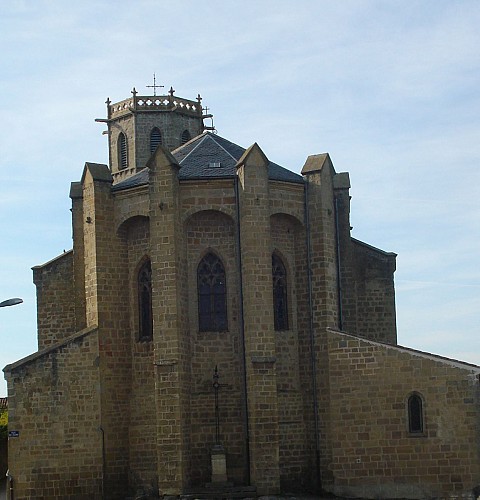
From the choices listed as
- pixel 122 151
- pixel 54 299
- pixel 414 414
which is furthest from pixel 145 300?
pixel 122 151

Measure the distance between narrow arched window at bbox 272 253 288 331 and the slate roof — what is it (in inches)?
112

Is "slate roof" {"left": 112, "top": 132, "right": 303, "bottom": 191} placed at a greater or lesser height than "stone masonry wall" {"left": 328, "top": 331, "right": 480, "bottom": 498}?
greater

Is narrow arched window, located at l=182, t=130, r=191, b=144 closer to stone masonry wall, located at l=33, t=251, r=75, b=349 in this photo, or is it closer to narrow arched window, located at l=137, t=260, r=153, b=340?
stone masonry wall, located at l=33, t=251, r=75, b=349

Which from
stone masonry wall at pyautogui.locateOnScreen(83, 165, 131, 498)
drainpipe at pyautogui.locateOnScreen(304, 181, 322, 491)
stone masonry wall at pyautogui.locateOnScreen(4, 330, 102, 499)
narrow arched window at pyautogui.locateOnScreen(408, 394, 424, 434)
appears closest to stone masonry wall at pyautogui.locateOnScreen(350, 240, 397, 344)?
drainpipe at pyautogui.locateOnScreen(304, 181, 322, 491)

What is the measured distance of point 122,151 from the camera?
56.2 m

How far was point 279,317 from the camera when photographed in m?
39.1

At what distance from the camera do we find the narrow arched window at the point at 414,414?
3594 cm

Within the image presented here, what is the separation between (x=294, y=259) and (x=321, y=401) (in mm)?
4875

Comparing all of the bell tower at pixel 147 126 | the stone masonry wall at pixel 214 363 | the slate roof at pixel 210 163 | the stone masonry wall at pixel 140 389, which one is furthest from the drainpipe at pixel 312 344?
the bell tower at pixel 147 126

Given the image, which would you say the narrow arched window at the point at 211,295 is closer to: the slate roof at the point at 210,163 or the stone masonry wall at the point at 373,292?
the slate roof at the point at 210,163

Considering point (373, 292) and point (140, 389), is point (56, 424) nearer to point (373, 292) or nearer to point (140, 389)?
point (140, 389)

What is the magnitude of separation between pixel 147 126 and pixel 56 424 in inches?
850

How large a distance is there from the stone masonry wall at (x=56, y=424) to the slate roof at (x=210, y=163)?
236 inches

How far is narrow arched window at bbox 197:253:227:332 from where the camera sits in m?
38.2
